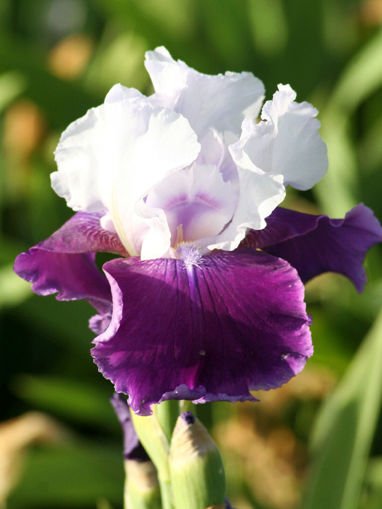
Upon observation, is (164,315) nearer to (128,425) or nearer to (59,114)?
(128,425)

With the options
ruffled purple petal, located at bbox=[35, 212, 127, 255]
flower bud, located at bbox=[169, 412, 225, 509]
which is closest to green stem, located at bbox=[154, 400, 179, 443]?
flower bud, located at bbox=[169, 412, 225, 509]

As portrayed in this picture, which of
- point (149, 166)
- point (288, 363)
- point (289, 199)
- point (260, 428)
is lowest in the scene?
point (260, 428)

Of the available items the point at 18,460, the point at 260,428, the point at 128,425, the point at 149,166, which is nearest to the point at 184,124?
the point at 149,166

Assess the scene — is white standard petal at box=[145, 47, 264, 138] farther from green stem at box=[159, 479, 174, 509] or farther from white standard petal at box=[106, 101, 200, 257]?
green stem at box=[159, 479, 174, 509]

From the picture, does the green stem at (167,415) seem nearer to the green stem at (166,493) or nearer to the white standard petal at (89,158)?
the green stem at (166,493)

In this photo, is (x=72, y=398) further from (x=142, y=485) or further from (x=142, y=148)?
(x=142, y=148)

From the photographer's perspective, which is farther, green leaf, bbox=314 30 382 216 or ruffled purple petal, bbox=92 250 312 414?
green leaf, bbox=314 30 382 216

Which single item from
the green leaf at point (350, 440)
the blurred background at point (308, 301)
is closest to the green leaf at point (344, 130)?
the blurred background at point (308, 301)

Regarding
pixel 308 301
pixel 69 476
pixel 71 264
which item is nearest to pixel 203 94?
pixel 71 264
